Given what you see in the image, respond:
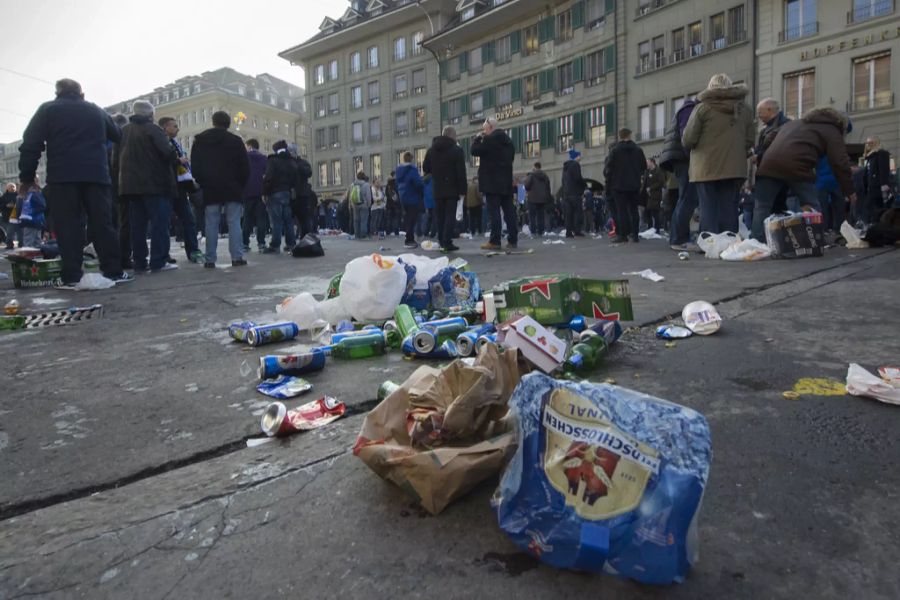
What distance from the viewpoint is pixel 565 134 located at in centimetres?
2908

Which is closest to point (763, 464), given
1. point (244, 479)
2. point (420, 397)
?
point (420, 397)

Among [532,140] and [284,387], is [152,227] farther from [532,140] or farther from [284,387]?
[532,140]

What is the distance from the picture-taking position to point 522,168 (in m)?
31.3

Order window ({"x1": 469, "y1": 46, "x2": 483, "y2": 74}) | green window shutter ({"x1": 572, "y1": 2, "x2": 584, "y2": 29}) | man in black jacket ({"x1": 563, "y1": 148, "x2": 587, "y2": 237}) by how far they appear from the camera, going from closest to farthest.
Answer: man in black jacket ({"x1": 563, "y1": 148, "x2": 587, "y2": 237}) < green window shutter ({"x1": 572, "y1": 2, "x2": 584, "y2": 29}) < window ({"x1": 469, "y1": 46, "x2": 483, "y2": 74})

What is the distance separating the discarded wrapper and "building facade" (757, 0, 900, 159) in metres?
19.5

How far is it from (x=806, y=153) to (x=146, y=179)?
6.81m

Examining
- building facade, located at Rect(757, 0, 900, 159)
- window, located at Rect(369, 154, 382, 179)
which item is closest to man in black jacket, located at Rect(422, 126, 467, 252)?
building facade, located at Rect(757, 0, 900, 159)

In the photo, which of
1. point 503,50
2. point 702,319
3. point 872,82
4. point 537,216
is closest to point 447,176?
point 702,319

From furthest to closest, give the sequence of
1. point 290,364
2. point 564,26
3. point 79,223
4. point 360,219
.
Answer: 1. point 564,26
2. point 360,219
3. point 79,223
4. point 290,364

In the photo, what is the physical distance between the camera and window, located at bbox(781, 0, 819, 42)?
20.6 m

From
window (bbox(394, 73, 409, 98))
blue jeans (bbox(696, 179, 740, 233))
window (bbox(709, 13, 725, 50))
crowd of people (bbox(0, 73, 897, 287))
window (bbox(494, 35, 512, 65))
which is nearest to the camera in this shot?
crowd of people (bbox(0, 73, 897, 287))

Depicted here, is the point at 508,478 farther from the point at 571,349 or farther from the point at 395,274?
the point at 395,274

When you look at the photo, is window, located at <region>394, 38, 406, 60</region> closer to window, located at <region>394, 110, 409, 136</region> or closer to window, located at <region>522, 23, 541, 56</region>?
window, located at <region>394, 110, 409, 136</region>

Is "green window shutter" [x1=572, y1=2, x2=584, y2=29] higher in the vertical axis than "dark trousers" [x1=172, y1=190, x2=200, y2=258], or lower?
higher
